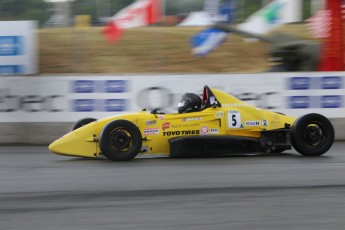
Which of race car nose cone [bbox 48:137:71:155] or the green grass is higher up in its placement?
the green grass

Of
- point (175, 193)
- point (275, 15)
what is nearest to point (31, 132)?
point (175, 193)

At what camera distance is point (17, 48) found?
14.5 metres

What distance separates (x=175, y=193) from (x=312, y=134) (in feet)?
12.5

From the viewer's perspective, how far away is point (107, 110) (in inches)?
532

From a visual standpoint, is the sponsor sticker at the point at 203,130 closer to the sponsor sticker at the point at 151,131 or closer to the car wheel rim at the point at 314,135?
the sponsor sticker at the point at 151,131

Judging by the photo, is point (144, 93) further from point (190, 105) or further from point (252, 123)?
point (252, 123)

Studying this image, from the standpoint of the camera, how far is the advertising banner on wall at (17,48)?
14375 mm

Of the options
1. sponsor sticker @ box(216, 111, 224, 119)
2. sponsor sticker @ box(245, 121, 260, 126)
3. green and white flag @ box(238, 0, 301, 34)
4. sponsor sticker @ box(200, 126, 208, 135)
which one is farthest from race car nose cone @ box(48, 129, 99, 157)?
green and white flag @ box(238, 0, 301, 34)

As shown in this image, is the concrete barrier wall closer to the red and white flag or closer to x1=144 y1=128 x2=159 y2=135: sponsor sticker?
x1=144 y1=128 x2=159 y2=135: sponsor sticker

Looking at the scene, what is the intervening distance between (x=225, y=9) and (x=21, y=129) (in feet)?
24.5

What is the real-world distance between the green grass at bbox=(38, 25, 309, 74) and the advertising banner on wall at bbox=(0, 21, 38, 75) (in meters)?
3.46

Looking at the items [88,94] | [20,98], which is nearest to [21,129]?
[20,98]

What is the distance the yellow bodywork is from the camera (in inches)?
383

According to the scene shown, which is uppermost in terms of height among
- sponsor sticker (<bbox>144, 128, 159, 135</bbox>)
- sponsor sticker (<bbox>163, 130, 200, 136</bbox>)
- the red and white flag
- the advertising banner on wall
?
the red and white flag
